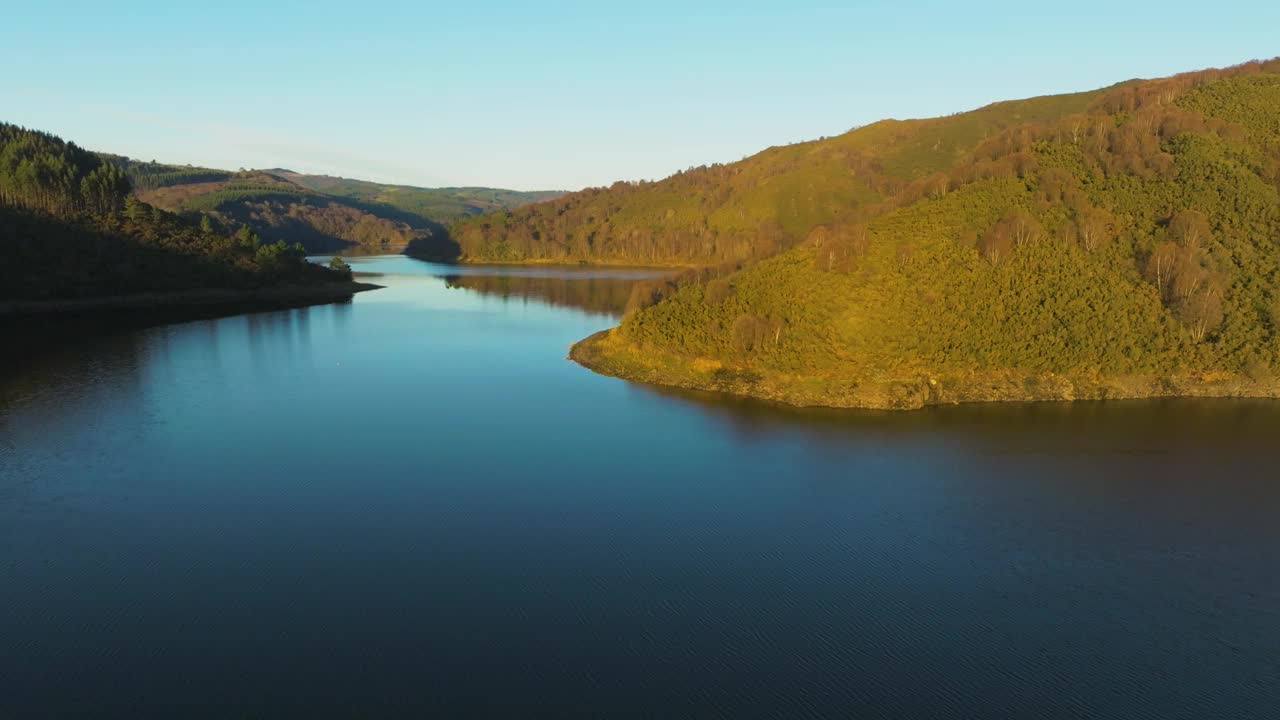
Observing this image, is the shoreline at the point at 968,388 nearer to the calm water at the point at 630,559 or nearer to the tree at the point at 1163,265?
the calm water at the point at 630,559

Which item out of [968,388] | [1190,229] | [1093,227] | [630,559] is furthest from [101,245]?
[1190,229]

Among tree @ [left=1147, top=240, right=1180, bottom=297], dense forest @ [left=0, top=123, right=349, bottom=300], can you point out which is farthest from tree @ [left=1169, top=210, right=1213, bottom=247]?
dense forest @ [left=0, top=123, right=349, bottom=300]

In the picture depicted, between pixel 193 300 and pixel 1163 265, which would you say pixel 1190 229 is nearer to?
pixel 1163 265

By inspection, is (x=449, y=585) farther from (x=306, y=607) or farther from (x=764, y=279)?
(x=764, y=279)

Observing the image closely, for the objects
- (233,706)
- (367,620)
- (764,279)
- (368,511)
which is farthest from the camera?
(764,279)

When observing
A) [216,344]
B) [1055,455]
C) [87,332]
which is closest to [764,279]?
[1055,455]

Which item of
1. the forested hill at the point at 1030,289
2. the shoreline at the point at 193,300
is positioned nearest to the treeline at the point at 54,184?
the shoreline at the point at 193,300

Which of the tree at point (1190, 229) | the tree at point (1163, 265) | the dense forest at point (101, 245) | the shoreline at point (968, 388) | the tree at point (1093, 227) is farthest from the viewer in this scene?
the dense forest at point (101, 245)
